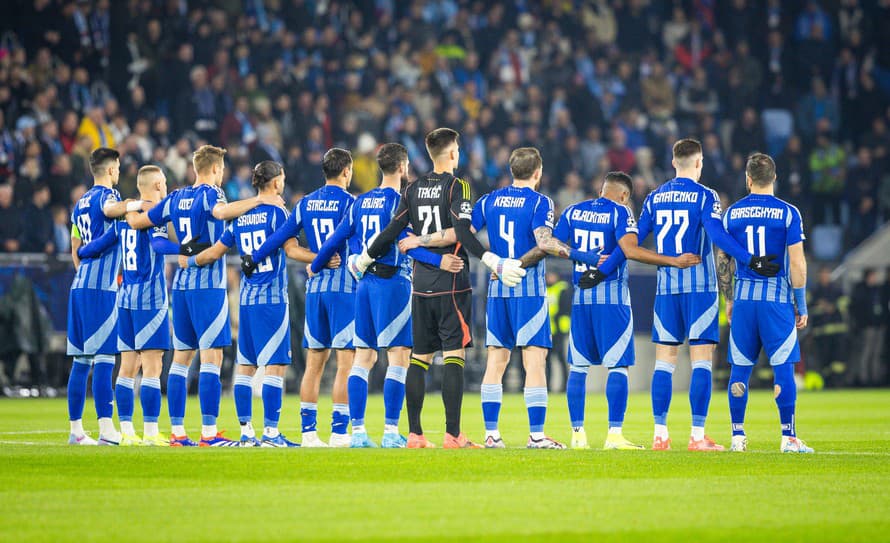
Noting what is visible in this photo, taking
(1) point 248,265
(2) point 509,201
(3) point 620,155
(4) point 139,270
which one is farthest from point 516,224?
(3) point 620,155

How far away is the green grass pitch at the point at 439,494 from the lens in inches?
284

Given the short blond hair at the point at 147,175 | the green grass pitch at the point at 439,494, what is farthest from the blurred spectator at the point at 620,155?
the short blond hair at the point at 147,175

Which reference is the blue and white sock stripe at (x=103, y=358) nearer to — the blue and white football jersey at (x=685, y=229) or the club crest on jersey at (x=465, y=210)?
the club crest on jersey at (x=465, y=210)

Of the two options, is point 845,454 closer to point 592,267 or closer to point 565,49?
point 592,267

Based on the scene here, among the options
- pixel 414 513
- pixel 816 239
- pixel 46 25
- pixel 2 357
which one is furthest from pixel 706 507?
pixel 816 239

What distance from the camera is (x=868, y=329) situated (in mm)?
26219

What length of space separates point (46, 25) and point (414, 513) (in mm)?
18682

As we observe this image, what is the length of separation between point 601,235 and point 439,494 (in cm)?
386

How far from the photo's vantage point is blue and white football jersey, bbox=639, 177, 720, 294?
37.8ft

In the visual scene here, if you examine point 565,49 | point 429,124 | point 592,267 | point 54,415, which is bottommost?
point 54,415

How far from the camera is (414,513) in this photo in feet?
25.5

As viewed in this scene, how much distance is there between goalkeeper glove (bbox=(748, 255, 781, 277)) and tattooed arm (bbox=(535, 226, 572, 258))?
4.74 feet

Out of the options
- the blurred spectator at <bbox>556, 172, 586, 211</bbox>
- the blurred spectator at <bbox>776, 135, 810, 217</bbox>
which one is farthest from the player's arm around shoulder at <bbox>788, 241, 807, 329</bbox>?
the blurred spectator at <bbox>776, 135, 810, 217</bbox>

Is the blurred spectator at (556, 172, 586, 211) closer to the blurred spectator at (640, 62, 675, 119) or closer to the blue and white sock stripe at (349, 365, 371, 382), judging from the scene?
the blurred spectator at (640, 62, 675, 119)
